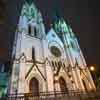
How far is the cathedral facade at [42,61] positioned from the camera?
18.0 metres

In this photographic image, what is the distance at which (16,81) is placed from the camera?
16.9 meters

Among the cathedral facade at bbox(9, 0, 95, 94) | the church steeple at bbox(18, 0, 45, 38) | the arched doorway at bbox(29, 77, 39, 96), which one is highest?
the church steeple at bbox(18, 0, 45, 38)

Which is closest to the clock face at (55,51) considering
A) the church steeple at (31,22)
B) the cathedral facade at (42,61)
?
the cathedral facade at (42,61)

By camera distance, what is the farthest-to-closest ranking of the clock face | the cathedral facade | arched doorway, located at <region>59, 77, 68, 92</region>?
the clock face → arched doorway, located at <region>59, 77, 68, 92</region> → the cathedral facade

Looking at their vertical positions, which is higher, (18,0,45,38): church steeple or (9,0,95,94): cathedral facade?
(18,0,45,38): church steeple

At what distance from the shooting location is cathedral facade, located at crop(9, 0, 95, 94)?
17984mm

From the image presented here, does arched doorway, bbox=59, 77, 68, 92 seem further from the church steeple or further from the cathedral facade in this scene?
the church steeple

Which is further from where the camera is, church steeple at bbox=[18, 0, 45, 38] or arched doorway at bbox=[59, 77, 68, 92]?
church steeple at bbox=[18, 0, 45, 38]

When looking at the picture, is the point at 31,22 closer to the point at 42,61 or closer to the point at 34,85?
the point at 42,61

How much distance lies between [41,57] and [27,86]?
19.3 ft

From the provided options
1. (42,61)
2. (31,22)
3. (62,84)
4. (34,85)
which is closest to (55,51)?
(42,61)

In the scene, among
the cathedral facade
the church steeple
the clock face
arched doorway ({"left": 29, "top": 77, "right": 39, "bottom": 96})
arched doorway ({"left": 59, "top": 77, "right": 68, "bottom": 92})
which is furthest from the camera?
the clock face

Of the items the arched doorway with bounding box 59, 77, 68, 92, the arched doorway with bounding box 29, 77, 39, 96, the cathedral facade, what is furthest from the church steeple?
the arched doorway with bounding box 59, 77, 68, 92

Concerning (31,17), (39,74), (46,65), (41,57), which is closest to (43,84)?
(39,74)
